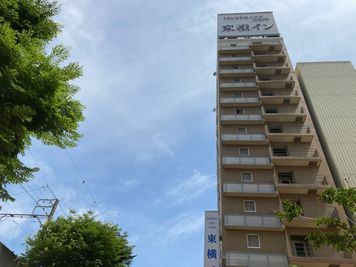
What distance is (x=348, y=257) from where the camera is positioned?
23141 millimetres

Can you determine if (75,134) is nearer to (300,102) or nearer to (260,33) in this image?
(300,102)

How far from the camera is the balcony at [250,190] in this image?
1129 inches

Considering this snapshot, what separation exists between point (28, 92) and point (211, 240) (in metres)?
22.9

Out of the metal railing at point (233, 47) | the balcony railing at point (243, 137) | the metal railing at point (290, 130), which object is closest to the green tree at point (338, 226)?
the balcony railing at point (243, 137)

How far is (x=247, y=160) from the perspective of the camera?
104ft

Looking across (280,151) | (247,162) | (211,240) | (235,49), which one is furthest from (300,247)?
(235,49)

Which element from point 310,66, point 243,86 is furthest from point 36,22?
point 310,66

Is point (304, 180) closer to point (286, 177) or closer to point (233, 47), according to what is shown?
point (286, 177)

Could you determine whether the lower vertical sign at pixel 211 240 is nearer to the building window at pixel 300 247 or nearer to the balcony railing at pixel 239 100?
the building window at pixel 300 247

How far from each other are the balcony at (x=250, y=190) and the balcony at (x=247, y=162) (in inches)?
89.9

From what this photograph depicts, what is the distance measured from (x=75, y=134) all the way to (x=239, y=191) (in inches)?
956

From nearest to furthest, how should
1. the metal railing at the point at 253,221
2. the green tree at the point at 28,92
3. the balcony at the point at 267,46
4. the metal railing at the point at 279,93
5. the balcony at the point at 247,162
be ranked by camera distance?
the green tree at the point at 28,92, the metal railing at the point at 253,221, the balcony at the point at 247,162, the metal railing at the point at 279,93, the balcony at the point at 267,46

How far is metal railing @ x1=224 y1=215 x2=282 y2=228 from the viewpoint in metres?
26.4

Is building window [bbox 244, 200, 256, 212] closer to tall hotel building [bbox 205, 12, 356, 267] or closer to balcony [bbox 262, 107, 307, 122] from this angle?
tall hotel building [bbox 205, 12, 356, 267]
